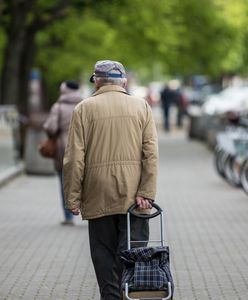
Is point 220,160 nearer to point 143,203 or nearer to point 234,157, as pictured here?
point 234,157

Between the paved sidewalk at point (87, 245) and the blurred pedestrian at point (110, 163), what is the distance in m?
1.21

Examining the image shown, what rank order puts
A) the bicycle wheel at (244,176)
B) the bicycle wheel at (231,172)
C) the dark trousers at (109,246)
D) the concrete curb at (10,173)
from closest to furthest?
1. the dark trousers at (109,246)
2. the bicycle wheel at (244,176)
3. the bicycle wheel at (231,172)
4. the concrete curb at (10,173)

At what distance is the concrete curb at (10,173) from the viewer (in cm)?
1989

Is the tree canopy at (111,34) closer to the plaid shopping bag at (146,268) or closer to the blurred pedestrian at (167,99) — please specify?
the blurred pedestrian at (167,99)

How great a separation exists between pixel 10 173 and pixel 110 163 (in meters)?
13.8

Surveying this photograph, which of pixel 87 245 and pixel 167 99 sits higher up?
pixel 87 245

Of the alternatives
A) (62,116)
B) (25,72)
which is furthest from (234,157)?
(25,72)

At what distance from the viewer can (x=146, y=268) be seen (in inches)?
280

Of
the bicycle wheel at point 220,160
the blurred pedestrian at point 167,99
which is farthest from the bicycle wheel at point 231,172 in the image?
the blurred pedestrian at point 167,99

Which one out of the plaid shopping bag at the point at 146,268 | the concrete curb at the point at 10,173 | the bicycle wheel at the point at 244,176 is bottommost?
the concrete curb at the point at 10,173

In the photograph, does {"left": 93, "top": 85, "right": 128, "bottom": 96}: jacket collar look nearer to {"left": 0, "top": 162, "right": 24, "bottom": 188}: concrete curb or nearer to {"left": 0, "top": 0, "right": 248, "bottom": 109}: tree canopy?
{"left": 0, "top": 162, "right": 24, "bottom": 188}: concrete curb

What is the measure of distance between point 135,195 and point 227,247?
13.9ft

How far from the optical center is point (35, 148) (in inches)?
879

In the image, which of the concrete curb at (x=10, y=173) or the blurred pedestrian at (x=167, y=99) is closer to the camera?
the concrete curb at (x=10, y=173)
